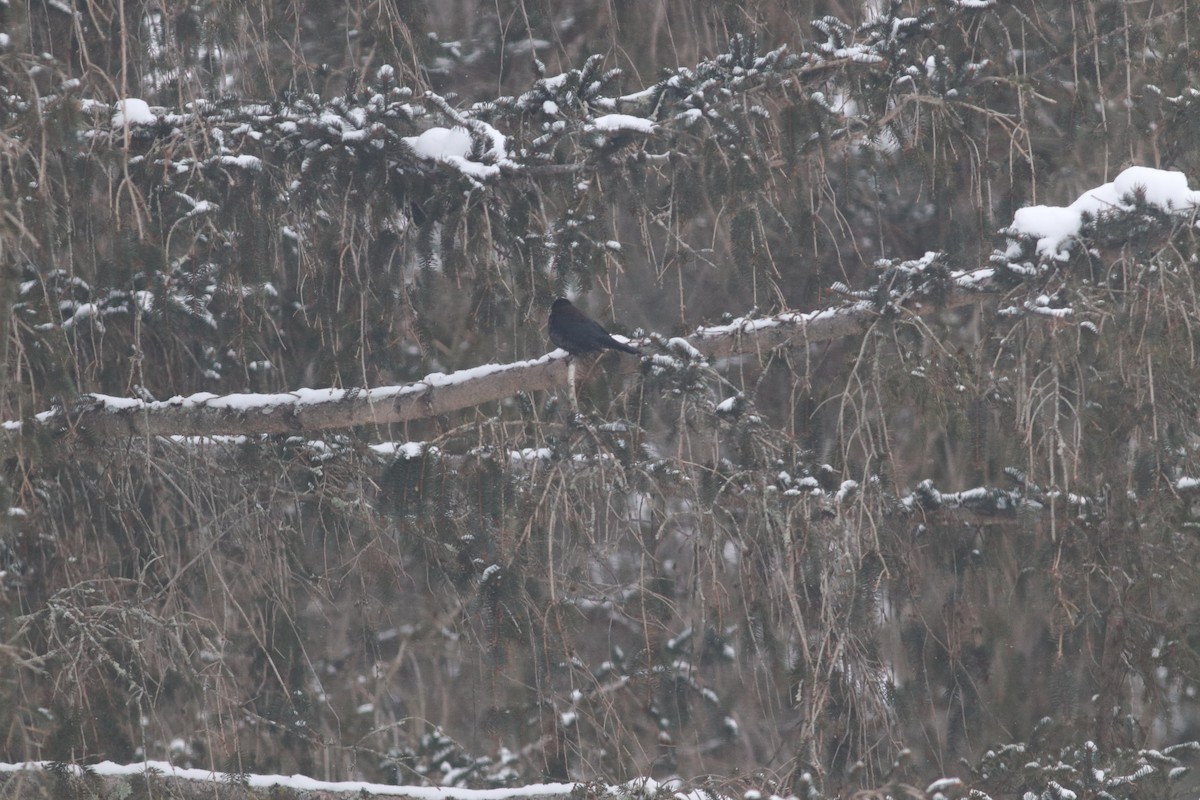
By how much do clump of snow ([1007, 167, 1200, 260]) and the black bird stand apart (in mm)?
1131

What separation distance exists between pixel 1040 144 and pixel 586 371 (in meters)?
2.21

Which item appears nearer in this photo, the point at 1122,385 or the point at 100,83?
the point at 1122,385

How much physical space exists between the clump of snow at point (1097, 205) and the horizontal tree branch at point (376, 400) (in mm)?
411

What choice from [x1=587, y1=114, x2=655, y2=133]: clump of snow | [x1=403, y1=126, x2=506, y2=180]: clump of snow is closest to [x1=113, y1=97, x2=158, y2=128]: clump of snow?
[x1=403, y1=126, x2=506, y2=180]: clump of snow

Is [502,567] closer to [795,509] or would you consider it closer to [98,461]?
[795,509]

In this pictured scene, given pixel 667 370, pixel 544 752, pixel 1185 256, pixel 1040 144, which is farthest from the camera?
pixel 1040 144

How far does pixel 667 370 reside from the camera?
3.85m

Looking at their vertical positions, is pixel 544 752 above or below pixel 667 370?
below

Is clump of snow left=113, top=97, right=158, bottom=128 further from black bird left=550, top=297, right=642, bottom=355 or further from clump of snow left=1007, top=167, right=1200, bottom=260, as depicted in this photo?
clump of snow left=1007, top=167, right=1200, bottom=260

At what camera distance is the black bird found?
158 inches

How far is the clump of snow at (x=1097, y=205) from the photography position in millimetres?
3436

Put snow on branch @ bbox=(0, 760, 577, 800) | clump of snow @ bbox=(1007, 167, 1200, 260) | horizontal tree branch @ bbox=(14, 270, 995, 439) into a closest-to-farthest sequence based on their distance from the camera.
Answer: clump of snow @ bbox=(1007, 167, 1200, 260)
snow on branch @ bbox=(0, 760, 577, 800)
horizontal tree branch @ bbox=(14, 270, 995, 439)

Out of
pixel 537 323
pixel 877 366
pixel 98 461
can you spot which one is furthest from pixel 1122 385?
pixel 98 461

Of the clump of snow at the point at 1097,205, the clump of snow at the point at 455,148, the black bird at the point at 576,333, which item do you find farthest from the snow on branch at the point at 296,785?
the clump of snow at the point at 1097,205
